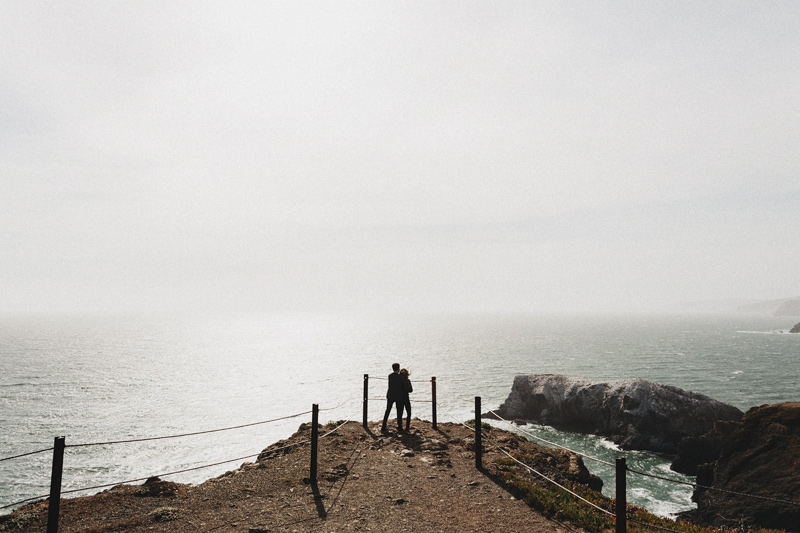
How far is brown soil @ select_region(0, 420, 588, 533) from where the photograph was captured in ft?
28.9

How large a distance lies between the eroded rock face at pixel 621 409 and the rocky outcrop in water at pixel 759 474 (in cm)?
924

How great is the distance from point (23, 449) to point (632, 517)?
152ft

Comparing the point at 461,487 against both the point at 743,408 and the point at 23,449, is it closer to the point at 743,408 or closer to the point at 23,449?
the point at 23,449

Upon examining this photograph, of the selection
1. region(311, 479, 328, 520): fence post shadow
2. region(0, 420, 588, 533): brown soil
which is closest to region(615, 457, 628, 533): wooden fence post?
region(0, 420, 588, 533): brown soil

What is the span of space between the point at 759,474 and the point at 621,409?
1559 cm

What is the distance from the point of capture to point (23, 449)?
3428cm

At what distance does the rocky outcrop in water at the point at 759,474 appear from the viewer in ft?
60.8

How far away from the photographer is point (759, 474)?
824 inches

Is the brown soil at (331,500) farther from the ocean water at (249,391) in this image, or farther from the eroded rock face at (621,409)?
the eroded rock face at (621,409)

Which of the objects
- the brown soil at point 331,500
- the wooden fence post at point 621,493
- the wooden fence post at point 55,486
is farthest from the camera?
the brown soil at point 331,500

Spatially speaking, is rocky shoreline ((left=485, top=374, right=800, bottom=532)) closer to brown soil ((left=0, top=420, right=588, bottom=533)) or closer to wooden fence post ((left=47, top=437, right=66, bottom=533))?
brown soil ((left=0, top=420, right=588, bottom=533))

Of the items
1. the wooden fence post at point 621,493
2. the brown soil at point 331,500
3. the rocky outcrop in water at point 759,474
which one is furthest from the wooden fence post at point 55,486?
the rocky outcrop in water at point 759,474

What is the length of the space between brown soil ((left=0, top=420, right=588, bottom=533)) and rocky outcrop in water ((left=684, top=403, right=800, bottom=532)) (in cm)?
1256

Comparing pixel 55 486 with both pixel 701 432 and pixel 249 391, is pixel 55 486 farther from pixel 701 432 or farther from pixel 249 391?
pixel 249 391
